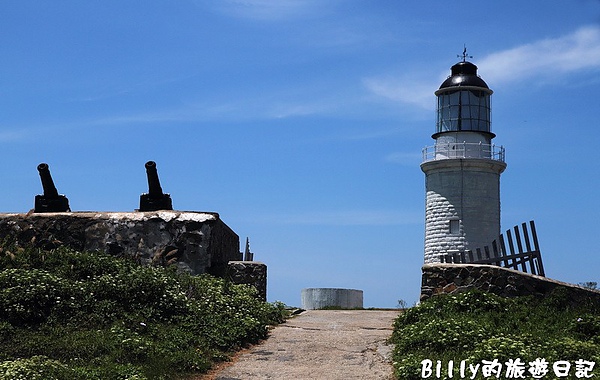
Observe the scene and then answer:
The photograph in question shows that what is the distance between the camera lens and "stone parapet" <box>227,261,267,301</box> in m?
16.7

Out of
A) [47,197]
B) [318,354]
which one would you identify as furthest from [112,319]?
[47,197]

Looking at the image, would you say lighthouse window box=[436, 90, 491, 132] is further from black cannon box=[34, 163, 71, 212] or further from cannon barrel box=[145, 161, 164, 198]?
black cannon box=[34, 163, 71, 212]

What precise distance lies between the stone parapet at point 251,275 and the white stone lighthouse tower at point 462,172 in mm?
16174

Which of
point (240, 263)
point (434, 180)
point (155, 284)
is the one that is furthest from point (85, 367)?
point (434, 180)

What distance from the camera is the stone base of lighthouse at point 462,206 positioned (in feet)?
104

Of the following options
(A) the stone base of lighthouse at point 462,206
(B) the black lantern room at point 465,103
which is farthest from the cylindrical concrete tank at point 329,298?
(B) the black lantern room at point 465,103

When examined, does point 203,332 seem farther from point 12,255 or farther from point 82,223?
point 82,223

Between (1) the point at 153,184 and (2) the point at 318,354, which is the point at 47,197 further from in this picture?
(2) the point at 318,354

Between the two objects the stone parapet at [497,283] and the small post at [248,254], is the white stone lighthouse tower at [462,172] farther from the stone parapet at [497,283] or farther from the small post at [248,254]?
the stone parapet at [497,283]

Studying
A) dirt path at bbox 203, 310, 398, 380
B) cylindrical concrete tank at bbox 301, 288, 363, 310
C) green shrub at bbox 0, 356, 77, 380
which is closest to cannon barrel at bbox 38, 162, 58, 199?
dirt path at bbox 203, 310, 398, 380

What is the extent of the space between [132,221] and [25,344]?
22.9 feet

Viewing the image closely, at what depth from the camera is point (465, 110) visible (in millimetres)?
32656

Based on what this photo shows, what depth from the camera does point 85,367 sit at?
30.9 feet

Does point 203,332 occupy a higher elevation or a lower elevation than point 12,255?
lower
